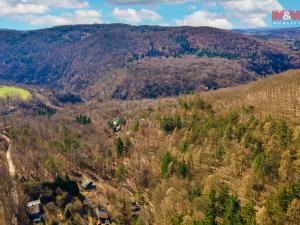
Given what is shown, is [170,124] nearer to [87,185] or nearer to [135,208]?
[87,185]

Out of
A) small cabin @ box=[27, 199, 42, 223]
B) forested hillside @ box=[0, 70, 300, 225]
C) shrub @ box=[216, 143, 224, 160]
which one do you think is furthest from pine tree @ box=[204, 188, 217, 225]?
small cabin @ box=[27, 199, 42, 223]

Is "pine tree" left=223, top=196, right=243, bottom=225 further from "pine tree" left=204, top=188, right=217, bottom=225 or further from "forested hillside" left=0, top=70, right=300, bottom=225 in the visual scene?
"pine tree" left=204, top=188, right=217, bottom=225

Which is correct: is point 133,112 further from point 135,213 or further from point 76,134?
point 135,213

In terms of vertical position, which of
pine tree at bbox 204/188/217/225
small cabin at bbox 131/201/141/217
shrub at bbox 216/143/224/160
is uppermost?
shrub at bbox 216/143/224/160

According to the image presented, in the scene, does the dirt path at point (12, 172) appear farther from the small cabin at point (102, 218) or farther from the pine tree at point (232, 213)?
the pine tree at point (232, 213)

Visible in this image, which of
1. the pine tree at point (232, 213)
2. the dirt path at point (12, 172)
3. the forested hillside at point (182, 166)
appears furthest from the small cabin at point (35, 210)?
the pine tree at point (232, 213)

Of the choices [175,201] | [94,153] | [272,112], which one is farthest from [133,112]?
[175,201]
